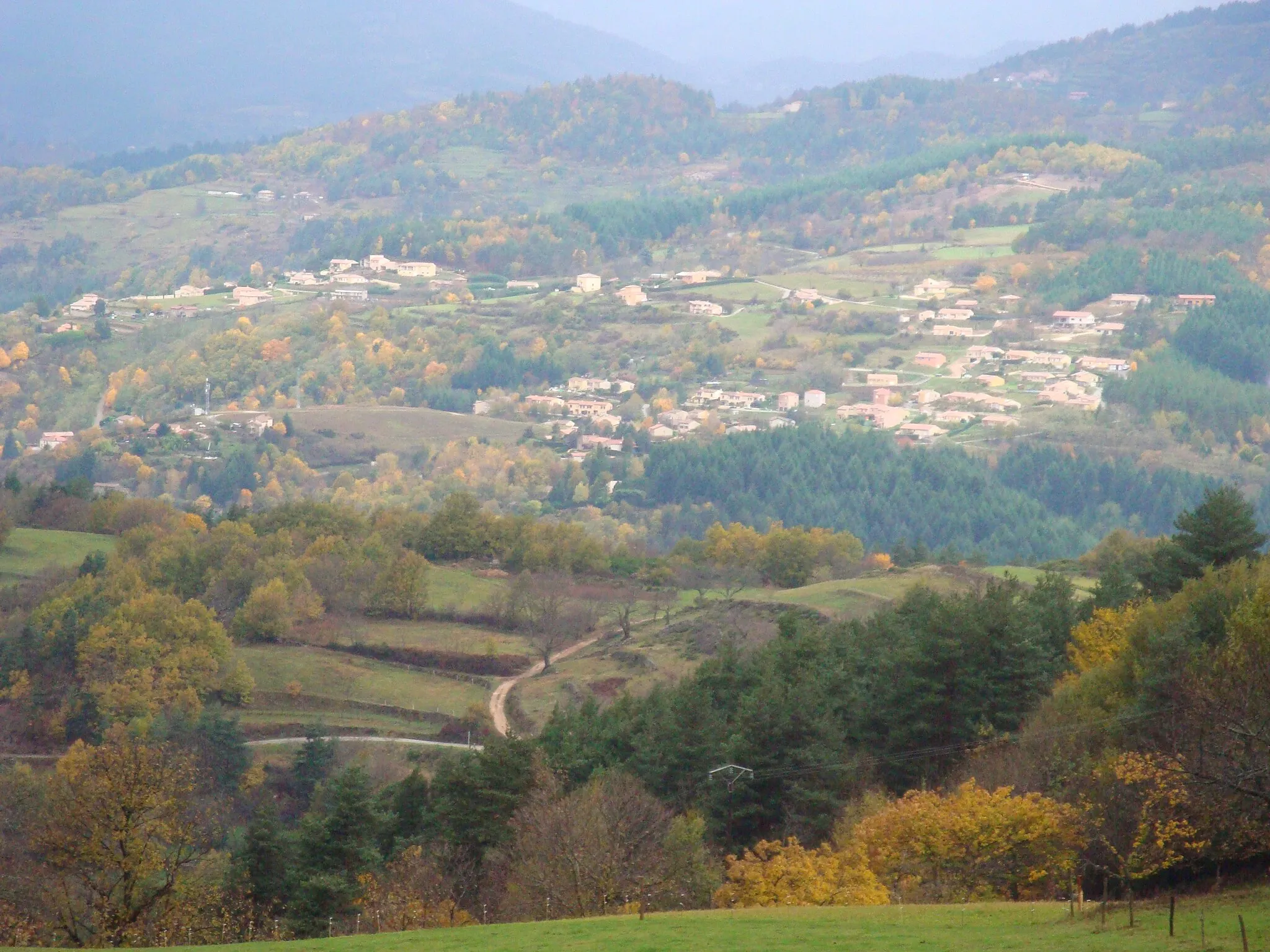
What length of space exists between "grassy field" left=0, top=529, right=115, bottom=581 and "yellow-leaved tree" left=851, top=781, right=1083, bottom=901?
4264 cm

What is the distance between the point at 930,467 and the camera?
86.1m

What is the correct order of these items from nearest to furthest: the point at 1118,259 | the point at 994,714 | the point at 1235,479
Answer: the point at 994,714
the point at 1235,479
the point at 1118,259

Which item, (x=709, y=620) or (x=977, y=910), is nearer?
(x=977, y=910)

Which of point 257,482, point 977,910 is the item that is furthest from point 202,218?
point 977,910

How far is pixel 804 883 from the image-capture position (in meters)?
20.5

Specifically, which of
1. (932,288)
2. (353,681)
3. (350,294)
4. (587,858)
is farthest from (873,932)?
(350,294)

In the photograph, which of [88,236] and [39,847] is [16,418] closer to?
[88,236]

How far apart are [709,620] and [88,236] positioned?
14399 cm

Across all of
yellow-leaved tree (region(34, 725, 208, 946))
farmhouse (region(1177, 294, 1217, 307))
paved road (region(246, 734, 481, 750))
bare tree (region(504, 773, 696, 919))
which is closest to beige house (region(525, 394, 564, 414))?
farmhouse (region(1177, 294, 1217, 307))

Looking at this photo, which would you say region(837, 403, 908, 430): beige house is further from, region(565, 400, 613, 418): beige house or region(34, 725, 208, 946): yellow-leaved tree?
region(34, 725, 208, 946): yellow-leaved tree

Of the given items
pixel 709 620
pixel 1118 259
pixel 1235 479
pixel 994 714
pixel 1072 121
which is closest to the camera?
pixel 994 714

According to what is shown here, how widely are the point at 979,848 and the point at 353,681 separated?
29925 millimetres

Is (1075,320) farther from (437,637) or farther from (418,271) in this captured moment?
(437,637)

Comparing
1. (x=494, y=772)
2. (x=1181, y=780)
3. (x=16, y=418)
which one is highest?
(x=1181, y=780)
